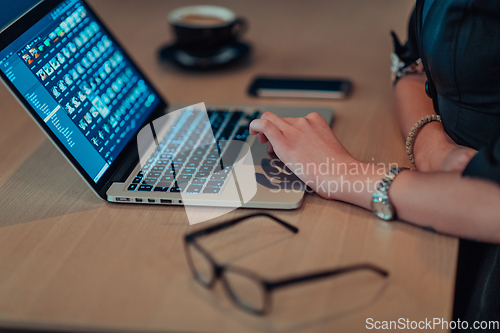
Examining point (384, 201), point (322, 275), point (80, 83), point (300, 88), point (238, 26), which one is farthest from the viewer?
point (238, 26)

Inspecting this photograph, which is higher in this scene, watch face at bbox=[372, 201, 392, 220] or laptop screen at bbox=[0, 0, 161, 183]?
laptop screen at bbox=[0, 0, 161, 183]

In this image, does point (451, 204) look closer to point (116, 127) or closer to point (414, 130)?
point (414, 130)

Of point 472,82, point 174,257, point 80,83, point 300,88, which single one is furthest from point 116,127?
point 472,82

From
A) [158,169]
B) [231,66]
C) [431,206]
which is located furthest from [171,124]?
[431,206]

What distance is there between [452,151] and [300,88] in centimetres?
44

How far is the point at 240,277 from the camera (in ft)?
1.68

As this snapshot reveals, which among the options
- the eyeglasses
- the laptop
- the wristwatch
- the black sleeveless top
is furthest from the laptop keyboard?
the black sleeveless top

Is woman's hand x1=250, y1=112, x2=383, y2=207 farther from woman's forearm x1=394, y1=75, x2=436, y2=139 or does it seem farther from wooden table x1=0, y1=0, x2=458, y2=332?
woman's forearm x1=394, y1=75, x2=436, y2=139

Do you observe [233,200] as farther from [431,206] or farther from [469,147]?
[469,147]

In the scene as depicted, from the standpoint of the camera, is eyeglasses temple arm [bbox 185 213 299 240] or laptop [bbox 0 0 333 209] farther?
laptop [bbox 0 0 333 209]

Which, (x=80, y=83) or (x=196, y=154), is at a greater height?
(x=80, y=83)

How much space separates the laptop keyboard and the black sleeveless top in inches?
13.3

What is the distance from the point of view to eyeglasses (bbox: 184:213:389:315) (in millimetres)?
450

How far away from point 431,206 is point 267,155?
0.92 ft
